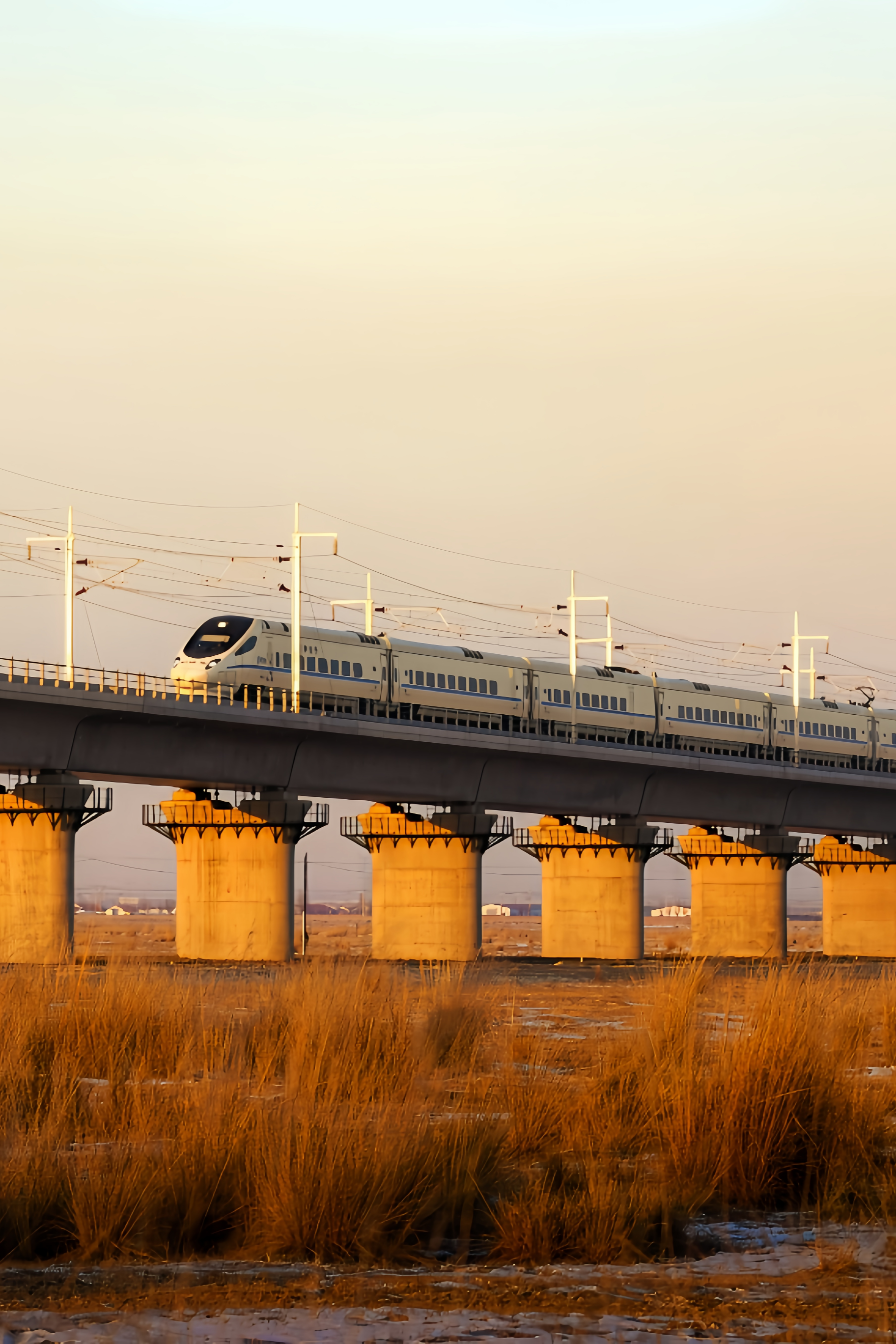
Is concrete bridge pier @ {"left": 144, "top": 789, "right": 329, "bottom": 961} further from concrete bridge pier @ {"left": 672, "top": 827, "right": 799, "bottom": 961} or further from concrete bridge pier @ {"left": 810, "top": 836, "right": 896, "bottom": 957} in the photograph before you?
concrete bridge pier @ {"left": 810, "top": 836, "right": 896, "bottom": 957}

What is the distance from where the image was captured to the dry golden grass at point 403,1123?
8430mm

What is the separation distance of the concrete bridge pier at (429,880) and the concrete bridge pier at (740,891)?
1730 cm

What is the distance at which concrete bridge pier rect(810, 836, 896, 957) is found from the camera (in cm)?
8488

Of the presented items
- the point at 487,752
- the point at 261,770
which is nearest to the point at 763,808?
the point at 487,752

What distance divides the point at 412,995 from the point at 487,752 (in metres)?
43.6

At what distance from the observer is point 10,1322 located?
711cm

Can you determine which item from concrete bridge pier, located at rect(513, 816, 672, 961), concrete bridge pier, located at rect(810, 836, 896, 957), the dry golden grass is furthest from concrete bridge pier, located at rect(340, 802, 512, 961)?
the dry golden grass

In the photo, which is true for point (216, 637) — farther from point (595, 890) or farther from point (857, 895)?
point (857, 895)

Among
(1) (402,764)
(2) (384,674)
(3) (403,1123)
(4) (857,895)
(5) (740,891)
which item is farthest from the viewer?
(4) (857,895)

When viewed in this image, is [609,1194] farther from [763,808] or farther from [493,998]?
[763,808]

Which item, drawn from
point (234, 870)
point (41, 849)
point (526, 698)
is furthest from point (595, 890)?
point (41, 849)

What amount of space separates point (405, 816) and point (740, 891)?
2125 cm

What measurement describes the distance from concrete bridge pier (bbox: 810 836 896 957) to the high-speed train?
4835 millimetres

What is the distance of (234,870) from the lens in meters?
56.7
